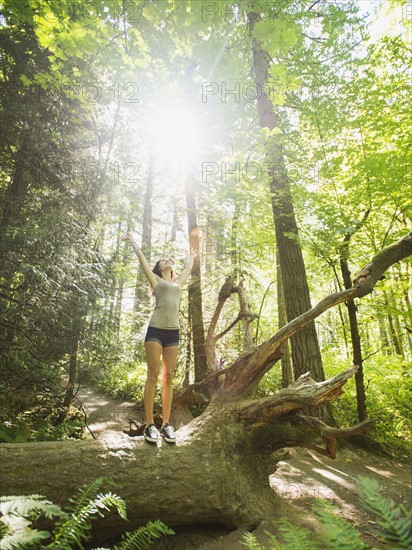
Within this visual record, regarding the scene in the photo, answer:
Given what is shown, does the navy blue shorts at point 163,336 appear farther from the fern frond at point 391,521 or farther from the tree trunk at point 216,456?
the fern frond at point 391,521

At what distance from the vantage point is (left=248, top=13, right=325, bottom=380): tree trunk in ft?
21.4

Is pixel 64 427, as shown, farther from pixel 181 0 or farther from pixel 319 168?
pixel 319 168

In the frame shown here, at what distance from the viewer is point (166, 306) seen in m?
4.32

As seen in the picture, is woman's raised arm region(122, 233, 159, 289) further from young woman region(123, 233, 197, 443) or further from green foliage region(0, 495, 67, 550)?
green foliage region(0, 495, 67, 550)

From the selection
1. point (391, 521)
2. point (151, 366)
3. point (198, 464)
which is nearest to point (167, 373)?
point (151, 366)

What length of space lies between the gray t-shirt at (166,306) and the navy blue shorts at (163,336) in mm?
64

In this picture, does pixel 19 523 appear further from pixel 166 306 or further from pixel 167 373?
pixel 166 306

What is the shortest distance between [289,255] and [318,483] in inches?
177

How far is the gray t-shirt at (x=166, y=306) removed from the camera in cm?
423

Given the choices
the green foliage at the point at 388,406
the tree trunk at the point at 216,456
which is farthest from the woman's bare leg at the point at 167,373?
the green foliage at the point at 388,406

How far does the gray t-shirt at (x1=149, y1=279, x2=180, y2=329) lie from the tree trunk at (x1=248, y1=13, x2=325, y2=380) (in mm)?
3331

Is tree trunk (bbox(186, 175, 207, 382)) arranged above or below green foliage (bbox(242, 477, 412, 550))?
above

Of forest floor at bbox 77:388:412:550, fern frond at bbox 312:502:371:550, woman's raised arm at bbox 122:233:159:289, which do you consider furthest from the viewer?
woman's raised arm at bbox 122:233:159:289

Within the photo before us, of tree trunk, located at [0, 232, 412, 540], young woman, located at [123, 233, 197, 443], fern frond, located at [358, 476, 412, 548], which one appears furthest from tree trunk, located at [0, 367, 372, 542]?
fern frond, located at [358, 476, 412, 548]
